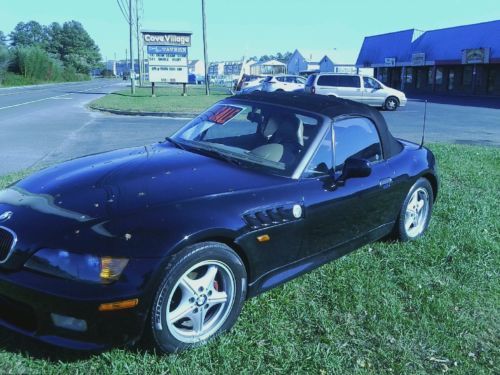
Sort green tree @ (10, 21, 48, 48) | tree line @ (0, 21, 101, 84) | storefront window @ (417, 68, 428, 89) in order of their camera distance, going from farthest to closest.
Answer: green tree @ (10, 21, 48, 48) < tree line @ (0, 21, 101, 84) < storefront window @ (417, 68, 428, 89)

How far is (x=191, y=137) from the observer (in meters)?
4.14

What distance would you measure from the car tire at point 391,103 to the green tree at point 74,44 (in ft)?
319

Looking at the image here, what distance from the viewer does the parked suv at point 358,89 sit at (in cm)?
2334

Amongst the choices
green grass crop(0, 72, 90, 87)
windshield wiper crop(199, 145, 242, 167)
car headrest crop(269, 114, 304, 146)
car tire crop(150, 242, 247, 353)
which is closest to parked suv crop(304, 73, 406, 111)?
car headrest crop(269, 114, 304, 146)

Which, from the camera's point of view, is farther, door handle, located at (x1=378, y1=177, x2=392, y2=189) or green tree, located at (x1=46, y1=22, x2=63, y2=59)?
green tree, located at (x1=46, y1=22, x2=63, y2=59)

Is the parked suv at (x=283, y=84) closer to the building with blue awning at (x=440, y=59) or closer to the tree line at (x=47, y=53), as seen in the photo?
the building with blue awning at (x=440, y=59)

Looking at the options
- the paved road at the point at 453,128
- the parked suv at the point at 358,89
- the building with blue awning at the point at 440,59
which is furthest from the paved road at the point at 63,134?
the building with blue awning at the point at 440,59

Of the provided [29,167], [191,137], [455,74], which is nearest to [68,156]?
[29,167]

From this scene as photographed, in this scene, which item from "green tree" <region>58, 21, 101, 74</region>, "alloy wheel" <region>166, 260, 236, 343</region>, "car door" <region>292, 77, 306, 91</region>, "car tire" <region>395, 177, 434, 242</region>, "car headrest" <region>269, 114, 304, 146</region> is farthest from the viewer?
"green tree" <region>58, 21, 101, 74</region>

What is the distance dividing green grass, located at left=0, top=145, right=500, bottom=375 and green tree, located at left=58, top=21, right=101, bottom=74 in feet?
372

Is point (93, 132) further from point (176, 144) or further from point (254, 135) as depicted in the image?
point (254, 135)

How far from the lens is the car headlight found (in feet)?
7.79

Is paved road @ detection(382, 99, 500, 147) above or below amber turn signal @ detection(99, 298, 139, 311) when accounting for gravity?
below

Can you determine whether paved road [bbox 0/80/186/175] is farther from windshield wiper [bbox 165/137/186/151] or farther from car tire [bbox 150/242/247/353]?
car tire [bbox 150/242/247/353]
